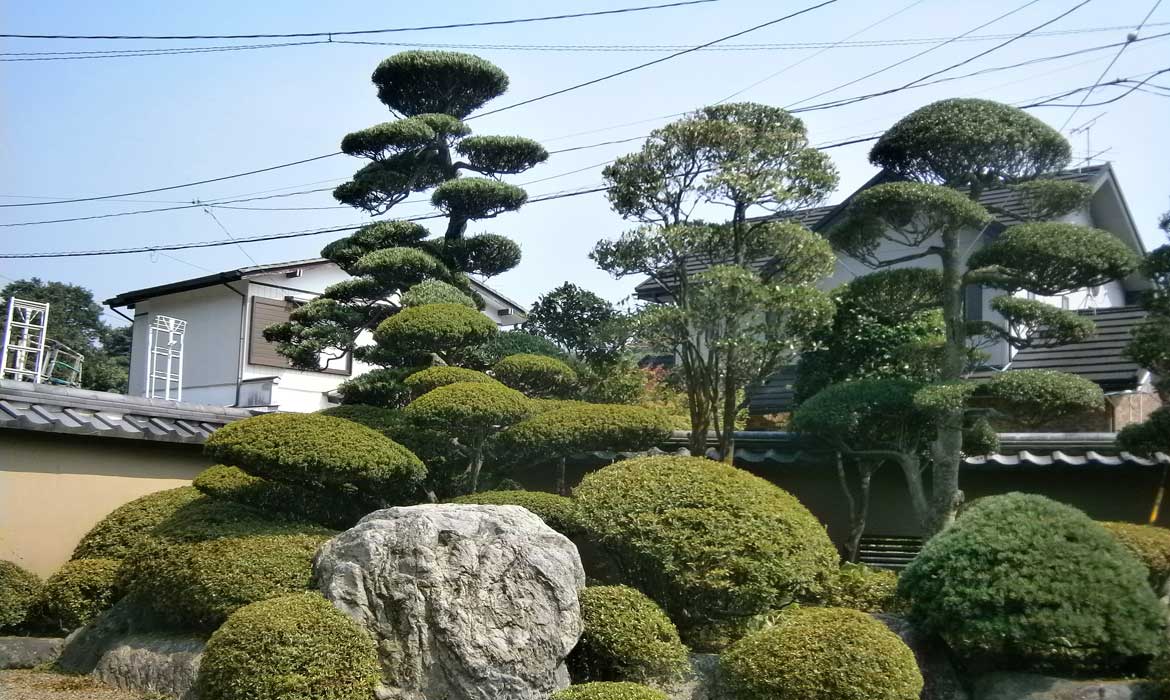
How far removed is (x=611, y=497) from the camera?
9.01m

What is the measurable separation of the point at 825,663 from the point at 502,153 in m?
10.2

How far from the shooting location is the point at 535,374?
12.7 metres

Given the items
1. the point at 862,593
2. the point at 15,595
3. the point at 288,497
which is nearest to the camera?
the point at 862,593

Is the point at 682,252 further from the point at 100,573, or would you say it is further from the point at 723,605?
the point at 100,573

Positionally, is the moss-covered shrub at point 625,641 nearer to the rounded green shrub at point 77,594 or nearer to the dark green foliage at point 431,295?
the rounded green shrub at point 77,594

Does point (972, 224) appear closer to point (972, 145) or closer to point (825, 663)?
point (972, 145)

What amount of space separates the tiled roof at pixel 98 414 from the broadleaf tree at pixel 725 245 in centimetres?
579

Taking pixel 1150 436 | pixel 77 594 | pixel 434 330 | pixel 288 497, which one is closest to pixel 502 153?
pixel 434 330

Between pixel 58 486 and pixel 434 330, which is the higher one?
pixel 434 330

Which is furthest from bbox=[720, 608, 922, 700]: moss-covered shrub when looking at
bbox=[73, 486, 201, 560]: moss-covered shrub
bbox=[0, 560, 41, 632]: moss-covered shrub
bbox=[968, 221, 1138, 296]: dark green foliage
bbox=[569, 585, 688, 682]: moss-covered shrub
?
bbox=[0, 560, 41, 632]: moss-covered shrub

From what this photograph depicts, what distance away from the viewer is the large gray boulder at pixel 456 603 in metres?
7.79

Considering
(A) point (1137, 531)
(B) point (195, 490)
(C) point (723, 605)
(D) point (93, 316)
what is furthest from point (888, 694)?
(D) point (93, 316)

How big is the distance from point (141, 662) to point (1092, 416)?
12.9m

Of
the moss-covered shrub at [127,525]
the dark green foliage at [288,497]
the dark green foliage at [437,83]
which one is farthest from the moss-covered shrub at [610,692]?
the dark green foliage at [437,83]
